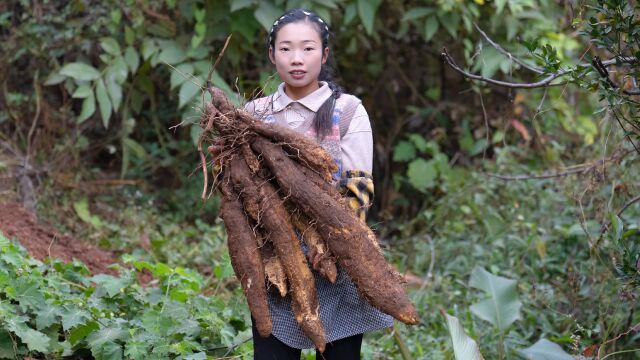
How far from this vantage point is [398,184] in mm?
6977

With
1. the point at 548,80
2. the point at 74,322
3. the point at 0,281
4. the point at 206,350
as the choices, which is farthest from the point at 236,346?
the point at 548,80

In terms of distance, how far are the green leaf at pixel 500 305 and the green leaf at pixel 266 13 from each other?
6.84ft

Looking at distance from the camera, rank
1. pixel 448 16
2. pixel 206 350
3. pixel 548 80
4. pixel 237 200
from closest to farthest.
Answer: pixel 237 200, pixel 548 80, pixel 206 350, pixel 448 16

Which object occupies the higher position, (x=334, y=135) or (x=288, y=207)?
(x=334, y=135)

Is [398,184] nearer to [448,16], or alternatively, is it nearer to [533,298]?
[448,16]

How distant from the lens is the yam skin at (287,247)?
9.50 ft

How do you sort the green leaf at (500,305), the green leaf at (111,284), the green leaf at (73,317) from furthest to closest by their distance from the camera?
the green leaf at (500,305)
the green leaf at (111,284)
the green leaf at (73,317)

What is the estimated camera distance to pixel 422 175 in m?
6.74

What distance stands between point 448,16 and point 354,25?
90 centimetres

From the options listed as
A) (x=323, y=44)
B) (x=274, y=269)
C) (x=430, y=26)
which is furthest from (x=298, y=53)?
(x=430, y=26)

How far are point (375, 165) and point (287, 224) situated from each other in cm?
439

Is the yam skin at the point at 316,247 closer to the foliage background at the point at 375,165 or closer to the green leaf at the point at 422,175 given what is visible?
the foliage background at the point at 375,165

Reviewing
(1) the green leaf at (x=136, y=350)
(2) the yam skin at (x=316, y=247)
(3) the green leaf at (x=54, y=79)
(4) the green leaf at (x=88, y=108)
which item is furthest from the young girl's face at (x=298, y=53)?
(3) the green leaf at (x=54, y=79)

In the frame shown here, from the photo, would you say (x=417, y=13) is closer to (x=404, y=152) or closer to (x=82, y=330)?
(x=404, y=152)
